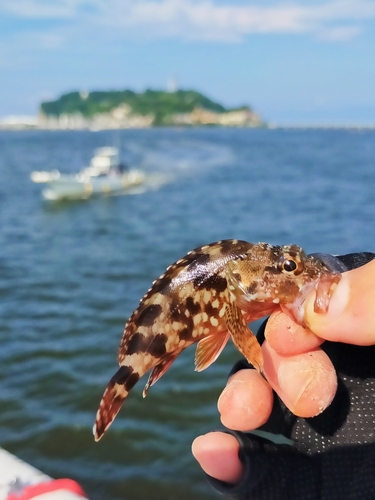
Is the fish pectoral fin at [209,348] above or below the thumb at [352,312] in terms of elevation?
below

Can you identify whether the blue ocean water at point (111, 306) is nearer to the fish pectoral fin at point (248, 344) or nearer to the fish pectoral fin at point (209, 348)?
the fish pectoral fin at point (209, 348)

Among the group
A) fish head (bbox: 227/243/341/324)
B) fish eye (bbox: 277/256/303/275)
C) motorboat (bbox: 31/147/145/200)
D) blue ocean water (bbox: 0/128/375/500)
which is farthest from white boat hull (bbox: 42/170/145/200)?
fish eye (bbox: 277/256/303/275)

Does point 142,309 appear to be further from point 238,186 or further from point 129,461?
point 238,186

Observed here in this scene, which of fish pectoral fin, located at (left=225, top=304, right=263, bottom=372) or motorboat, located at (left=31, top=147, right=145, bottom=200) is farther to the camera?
motorboat, located at (left=31, top=147, right=145, bottom=200)

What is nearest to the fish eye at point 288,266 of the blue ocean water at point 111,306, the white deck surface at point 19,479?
the white deck surface at point 19,479

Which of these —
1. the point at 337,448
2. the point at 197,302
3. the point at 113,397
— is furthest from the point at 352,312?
the point at 113,397

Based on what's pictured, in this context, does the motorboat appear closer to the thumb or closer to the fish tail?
the fish tail
